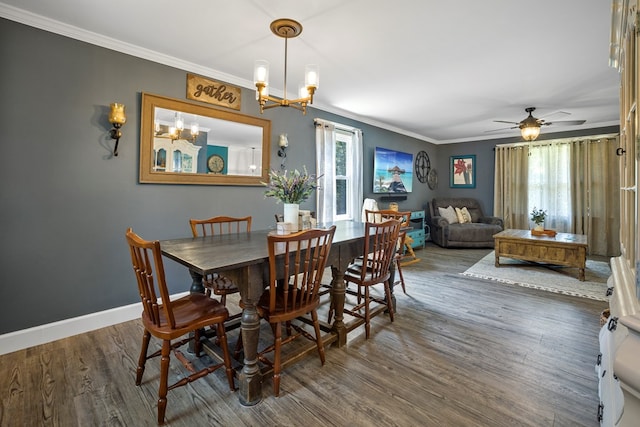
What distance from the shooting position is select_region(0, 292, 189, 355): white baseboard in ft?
6.99

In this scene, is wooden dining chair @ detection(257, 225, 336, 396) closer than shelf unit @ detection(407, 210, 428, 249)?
Yes

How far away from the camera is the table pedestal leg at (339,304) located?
222 centimetres

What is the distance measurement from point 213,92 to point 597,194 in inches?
271

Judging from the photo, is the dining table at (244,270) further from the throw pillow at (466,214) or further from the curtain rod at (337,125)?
the throw pillow at (466,214)

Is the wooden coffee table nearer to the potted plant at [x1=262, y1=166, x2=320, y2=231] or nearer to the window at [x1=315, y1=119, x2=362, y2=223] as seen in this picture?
the window at [x1=315, y1=119, x2=362, y2=223]

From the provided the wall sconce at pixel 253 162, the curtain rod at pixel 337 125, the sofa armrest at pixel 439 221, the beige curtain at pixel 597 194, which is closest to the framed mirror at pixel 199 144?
the wall sconce at pixel 253 162

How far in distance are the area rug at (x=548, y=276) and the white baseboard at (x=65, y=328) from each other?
13.6 feet

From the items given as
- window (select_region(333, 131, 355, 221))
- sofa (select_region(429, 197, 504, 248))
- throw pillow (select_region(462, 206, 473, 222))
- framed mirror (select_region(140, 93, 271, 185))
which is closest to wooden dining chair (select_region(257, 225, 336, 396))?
framed mirror (select_region(140, 93, 271, 185))

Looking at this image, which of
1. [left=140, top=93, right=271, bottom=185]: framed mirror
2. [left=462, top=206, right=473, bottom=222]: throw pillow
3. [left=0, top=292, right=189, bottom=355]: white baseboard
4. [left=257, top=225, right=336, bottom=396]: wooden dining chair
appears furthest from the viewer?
[left=462, top=206, right=473, bottom=222]: throw pillow

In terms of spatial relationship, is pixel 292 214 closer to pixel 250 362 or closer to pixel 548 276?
pixel 250 362

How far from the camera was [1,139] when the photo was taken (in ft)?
6.82

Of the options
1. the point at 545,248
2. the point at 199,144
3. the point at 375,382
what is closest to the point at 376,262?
the point at 375,382

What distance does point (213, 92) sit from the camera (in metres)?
3.15

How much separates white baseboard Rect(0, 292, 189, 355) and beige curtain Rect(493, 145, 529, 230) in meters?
7.02
